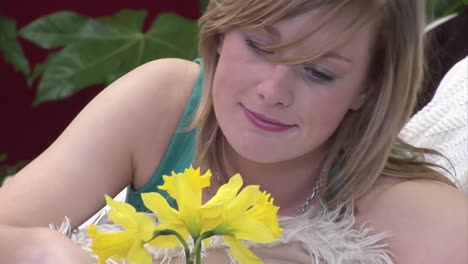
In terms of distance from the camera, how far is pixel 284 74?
807 mm

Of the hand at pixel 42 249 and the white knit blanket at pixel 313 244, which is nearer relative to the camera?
the hand at pixel 42 249

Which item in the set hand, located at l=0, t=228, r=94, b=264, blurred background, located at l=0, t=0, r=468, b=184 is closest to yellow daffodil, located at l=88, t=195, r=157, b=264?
hand, located at l=0, t=228, r=94, b=264

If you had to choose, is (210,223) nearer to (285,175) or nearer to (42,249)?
(42,249)

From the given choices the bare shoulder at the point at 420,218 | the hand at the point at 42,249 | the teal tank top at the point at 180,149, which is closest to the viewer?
the hand at the point at 42,249

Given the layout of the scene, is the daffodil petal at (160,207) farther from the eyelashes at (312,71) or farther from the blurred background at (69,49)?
the blurred background at (69,49)

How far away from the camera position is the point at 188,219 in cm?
49

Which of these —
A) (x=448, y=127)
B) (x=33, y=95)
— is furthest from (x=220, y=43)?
(x=33, y=95)

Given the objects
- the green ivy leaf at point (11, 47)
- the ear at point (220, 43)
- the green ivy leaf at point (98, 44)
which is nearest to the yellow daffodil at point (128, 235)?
Answer: the ear at point (220, 43)

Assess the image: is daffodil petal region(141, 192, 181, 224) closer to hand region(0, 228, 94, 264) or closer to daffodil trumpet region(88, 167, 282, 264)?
daffodil trumpet region(88, 167, 282, 264)

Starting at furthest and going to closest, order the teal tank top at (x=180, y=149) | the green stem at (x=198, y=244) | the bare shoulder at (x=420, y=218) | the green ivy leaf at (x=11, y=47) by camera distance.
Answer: the green ivy leaf at (x=11, y=47) → the teal tank top at (x=180, y=149) → the bare shoulder at (x=420, y=218) → the green stem at (x=198, y=244)

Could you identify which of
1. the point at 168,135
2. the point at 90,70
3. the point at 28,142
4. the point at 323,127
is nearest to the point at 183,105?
the point at 168,135

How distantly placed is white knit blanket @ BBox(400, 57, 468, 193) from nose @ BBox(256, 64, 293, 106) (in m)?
0.40

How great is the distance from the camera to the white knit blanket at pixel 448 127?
1159mm

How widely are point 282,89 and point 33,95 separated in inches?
52.5
